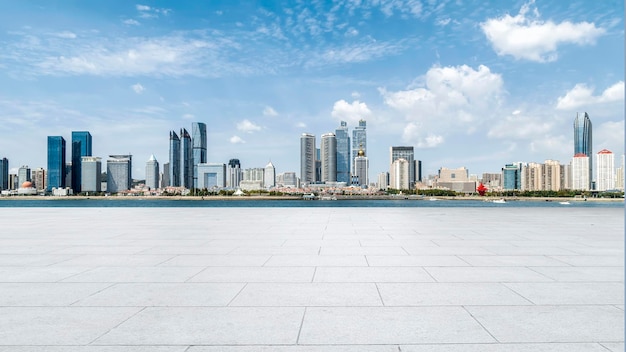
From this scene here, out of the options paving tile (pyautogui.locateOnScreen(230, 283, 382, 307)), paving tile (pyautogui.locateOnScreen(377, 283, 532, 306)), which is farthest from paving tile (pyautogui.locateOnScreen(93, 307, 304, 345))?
paving tile (pyautogui.locateOnScreen(377, 283, 532, 306))

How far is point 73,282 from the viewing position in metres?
8.71

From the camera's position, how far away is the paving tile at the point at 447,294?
716 cm

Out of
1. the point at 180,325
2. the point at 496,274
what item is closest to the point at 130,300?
the point at 180,325

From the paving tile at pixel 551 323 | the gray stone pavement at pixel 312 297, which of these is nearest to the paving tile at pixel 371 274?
the gray stone pavement at pixel 312 297

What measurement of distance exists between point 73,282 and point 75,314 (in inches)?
96.0

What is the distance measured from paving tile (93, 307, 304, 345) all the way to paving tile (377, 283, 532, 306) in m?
1.78

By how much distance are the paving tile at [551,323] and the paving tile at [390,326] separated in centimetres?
26

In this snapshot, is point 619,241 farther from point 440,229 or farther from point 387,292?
point 387,292

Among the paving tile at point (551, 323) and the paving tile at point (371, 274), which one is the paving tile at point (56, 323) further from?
the paving tile at point (551, 323)

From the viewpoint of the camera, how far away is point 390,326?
19.6 feet

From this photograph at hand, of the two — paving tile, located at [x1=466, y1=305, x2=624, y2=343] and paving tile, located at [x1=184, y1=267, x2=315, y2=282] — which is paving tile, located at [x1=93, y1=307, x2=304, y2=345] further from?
paving tile, located at [x1=466, y1=305, x2=624, y2=343]

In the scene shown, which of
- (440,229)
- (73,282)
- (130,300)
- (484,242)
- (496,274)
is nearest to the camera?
(130,300)

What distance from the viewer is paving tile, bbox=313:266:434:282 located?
889cm

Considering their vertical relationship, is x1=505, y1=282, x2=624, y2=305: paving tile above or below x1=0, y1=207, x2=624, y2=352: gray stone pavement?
above
